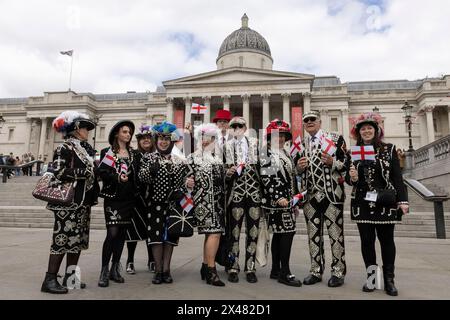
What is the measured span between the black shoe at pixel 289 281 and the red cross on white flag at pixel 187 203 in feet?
4.69

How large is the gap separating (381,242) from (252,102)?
134ft

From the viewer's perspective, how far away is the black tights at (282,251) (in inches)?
161

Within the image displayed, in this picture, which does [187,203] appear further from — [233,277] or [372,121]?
[372,121]

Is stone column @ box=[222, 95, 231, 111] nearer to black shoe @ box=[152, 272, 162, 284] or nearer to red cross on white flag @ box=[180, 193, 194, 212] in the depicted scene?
red cross on white flag @ box=[180, 193, 194, 212]

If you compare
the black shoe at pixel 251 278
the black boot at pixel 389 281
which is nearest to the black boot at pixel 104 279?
the black shoe at pixel 251 278

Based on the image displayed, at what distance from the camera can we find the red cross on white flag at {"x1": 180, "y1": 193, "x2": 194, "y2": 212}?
421 cm

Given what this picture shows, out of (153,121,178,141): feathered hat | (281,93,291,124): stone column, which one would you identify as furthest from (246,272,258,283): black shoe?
(281,93,291,124): stone column

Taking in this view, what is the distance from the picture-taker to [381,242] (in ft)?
12.7

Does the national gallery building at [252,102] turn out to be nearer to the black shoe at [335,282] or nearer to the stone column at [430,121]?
the stone column at [430,121]

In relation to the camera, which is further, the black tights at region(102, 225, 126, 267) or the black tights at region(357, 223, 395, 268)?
the black tights at region(102, 225, 126, 267)

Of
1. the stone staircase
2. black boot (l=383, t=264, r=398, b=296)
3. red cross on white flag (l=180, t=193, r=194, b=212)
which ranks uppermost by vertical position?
red cross on white flag (l=180, t=193, r=194, b=212)

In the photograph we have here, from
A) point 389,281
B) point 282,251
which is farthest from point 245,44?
point 389,281

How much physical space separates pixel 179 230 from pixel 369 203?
7.57ft
